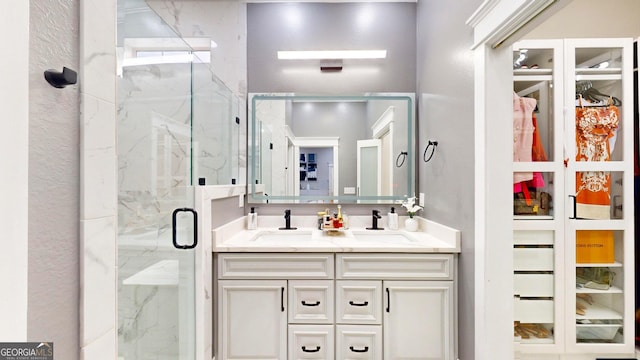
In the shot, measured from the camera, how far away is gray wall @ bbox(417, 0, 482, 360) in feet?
5.12

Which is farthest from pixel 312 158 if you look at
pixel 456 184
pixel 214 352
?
pixel 214 352

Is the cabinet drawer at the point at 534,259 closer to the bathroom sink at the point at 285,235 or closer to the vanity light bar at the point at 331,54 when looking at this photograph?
the bathroom sink at the point at 285,235

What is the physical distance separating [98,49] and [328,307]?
162 centimetres

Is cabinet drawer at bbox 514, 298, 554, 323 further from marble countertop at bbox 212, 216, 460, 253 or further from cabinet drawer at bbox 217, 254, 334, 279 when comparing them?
cabinet drawer at bbox 217, 254, 334, 279

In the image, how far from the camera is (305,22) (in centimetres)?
238

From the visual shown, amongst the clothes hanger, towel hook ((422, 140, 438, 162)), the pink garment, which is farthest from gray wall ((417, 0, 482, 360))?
the clothes hanger

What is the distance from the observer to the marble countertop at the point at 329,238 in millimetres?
1746

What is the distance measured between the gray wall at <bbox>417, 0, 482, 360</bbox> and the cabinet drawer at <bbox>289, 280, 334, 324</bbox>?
77 centimetres

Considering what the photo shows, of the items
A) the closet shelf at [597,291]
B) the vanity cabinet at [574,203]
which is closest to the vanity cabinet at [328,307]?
the vanity cabinet at [574,203]

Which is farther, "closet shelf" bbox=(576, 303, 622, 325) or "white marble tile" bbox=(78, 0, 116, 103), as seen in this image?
"closet shelf" bbox=(576, 303, 622, 325)

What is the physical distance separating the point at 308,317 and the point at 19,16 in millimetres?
1739

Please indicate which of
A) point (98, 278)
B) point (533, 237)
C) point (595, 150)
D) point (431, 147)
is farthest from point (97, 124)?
point (595, 150)

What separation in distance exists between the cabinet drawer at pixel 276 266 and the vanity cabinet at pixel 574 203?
1.21 metres

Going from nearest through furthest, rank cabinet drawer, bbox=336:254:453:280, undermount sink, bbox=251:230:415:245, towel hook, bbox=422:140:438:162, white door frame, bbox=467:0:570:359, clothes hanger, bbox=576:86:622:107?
white door frame, bbox=467:0:570:359 → cabinet drawer, bbox=336:254:453:280 → clothes hanger, bbox=576:86:622:107 → towel hook, bbox=422:140:438:162 → undermount sink, bbox=251:230:415:245
